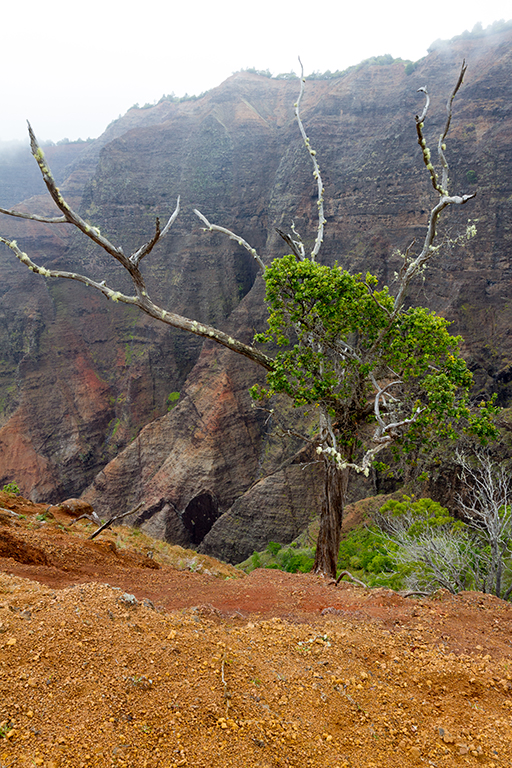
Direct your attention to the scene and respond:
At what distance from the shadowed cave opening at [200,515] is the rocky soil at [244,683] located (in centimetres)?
2129

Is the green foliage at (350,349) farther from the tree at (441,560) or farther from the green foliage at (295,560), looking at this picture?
the green foliage at (295,560)

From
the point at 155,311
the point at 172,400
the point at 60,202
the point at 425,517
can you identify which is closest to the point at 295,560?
the point at 425,517

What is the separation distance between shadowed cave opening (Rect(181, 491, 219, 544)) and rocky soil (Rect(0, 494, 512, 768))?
Result: 21.3 m

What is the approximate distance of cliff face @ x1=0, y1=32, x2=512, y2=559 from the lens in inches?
887

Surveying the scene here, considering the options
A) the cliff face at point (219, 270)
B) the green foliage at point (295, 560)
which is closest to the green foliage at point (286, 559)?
the green foliage at point (295, 560)

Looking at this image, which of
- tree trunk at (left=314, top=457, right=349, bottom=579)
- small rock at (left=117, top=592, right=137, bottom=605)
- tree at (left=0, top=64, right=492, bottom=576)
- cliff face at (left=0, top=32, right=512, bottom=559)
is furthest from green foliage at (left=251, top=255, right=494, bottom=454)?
cliff face at (left=0, top=32, right=512, bottom=559)

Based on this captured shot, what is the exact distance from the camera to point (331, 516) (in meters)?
8.32

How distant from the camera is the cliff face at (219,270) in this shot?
2253 cm

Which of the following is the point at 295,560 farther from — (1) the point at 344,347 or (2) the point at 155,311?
(2) the point at 155,311

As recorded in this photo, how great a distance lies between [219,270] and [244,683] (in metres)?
33.7

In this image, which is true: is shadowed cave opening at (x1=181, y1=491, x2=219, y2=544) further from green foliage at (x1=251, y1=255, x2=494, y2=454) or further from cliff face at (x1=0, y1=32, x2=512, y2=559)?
green foliage at (x1=251, y1=255, x2=494, y2=454)

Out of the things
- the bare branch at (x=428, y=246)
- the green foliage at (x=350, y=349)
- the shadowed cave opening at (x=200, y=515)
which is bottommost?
the shadowed cave opening at (x=200, y=515)

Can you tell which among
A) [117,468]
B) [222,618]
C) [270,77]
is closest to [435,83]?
[270,77]

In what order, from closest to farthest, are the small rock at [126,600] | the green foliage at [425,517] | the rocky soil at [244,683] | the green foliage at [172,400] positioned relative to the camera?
the rocky soil at [244,683]
the small rock at [126,600]
the green foliage at [425,517]
the green foliage at [172,400]
